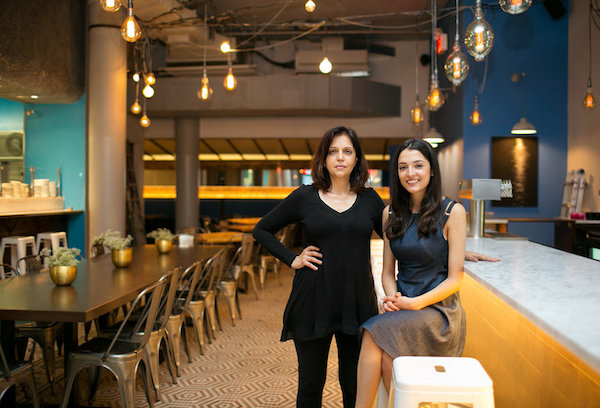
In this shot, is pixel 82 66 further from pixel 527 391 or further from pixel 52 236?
pixel 527 391

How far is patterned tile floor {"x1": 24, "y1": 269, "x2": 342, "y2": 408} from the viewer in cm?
364

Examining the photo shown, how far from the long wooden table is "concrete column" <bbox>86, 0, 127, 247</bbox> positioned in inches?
138

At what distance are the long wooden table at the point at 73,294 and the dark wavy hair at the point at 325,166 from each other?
61.0 inches

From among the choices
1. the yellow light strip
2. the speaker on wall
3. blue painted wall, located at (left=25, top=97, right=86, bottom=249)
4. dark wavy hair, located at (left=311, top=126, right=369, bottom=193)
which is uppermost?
the speaker on wall

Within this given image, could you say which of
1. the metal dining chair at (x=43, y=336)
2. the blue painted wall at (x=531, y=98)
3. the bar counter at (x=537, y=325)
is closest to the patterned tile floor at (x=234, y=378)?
the metal dining chair at (x=43, y=336)

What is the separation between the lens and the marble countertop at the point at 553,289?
1.43 meters

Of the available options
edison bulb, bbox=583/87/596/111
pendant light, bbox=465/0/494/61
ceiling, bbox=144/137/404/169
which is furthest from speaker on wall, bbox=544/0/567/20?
pendant light, bbox=465/0/494/61

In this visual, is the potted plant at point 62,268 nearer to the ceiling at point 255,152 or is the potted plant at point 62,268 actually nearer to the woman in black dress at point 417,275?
the woman in black dress at point 417,275

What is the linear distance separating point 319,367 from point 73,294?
1.87m

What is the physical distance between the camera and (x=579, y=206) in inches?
313

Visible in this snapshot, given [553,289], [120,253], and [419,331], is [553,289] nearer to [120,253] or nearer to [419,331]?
[419,331]

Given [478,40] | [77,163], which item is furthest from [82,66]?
[478,40]

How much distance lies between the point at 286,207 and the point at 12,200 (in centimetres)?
613

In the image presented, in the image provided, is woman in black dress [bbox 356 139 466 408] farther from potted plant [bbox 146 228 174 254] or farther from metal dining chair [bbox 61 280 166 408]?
potted plant [bbox 146 228 174 254]
